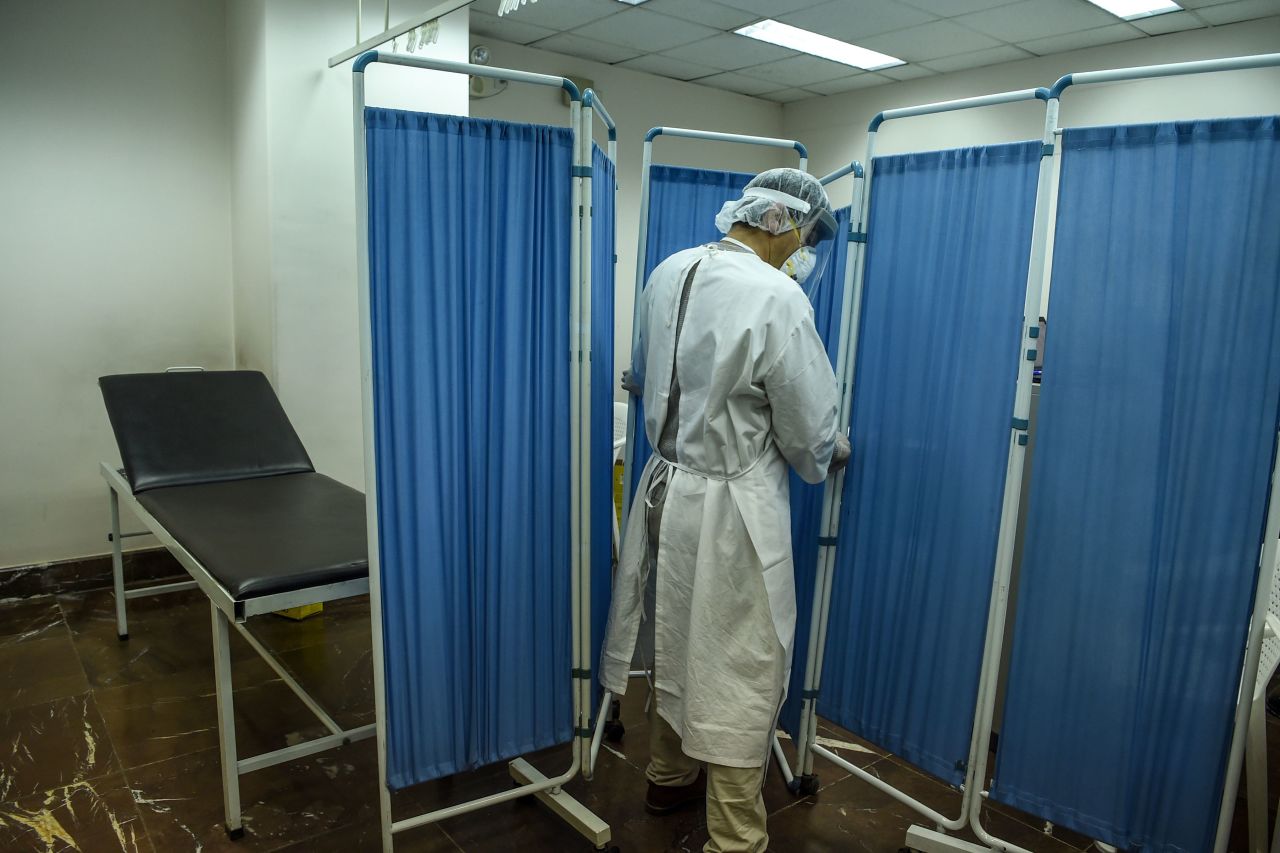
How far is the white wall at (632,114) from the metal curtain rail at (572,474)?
3286 millimetres

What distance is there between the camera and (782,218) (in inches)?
78.2

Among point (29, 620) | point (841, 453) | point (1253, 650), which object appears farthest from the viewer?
point (29, 620)

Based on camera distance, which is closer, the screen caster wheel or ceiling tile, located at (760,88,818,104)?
the screen caster wheel

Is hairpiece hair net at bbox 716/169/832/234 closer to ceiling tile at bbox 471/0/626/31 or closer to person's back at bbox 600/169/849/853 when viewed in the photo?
person's back at bbox 600/169/849/853

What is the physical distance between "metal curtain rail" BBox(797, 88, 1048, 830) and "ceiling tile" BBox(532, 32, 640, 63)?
10.7 feet

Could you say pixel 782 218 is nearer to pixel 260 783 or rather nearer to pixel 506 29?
pixel 260 783

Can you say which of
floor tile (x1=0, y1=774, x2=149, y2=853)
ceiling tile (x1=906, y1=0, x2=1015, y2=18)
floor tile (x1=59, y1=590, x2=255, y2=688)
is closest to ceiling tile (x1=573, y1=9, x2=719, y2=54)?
ceiling tile (x1=906, y1=0, x2=1015, y2=18)

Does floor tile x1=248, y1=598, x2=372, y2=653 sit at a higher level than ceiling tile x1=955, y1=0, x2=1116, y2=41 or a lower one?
lower

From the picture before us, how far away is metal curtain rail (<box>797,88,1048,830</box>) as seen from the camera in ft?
6.22

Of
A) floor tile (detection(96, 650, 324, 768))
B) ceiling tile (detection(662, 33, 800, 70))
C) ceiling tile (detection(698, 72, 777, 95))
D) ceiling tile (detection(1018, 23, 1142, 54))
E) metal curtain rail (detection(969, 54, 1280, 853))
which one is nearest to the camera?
metal curtain rail (detection(969, 54, 1280, 853))

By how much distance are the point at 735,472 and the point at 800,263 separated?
22.5 inches

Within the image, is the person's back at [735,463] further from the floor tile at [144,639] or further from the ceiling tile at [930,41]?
the ceiling tile at [930,41]

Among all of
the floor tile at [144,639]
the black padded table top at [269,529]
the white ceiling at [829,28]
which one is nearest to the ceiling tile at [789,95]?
the white ceiling at [829,28]

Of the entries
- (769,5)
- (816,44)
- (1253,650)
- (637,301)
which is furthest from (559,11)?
(1253,650)
